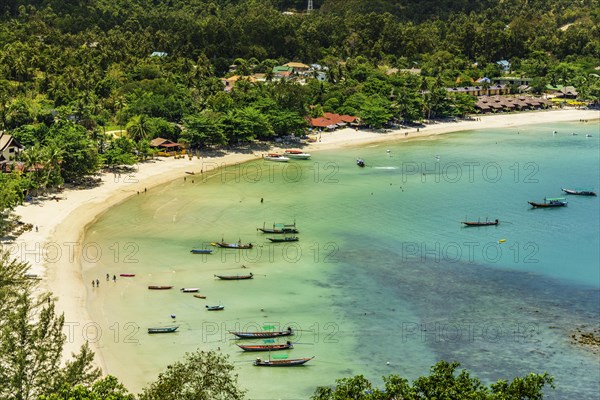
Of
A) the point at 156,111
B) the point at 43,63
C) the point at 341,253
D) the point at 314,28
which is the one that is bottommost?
the point at 341,253

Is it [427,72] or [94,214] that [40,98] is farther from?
[427,72]

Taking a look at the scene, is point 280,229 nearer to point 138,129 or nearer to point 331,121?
point 138,129

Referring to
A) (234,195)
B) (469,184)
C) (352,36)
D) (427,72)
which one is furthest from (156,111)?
(352,36)

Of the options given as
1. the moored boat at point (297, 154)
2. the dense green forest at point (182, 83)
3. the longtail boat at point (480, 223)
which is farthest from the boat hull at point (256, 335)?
the moored boat at point (297, 154)

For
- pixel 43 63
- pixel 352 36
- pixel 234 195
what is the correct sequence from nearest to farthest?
pixel 234 195 → pixel 43 63 → pixel 352 36

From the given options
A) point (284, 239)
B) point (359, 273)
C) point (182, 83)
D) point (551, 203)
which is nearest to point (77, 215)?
point (284, 239)

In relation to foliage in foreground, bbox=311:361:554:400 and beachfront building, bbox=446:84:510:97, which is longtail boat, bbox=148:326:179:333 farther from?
beachfront building, bbox=446:84:510:97
